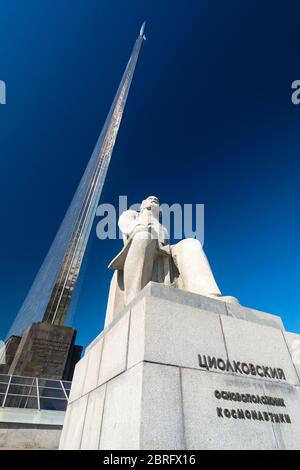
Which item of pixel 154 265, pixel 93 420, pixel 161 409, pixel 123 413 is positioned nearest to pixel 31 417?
pixel 93 420

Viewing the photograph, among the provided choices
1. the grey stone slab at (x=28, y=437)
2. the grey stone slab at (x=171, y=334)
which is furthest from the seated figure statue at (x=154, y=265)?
the grey stone slab at (x=28, y=437)

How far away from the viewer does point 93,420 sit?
332 centimetres

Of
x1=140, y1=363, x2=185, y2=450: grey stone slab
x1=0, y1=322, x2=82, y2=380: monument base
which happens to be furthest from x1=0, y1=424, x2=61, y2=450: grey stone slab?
x1=0, y1=322, x2=82, y2=380: monument base

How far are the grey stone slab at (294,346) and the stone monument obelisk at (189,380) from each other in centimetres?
2

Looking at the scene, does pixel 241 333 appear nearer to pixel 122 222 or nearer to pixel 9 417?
pixel 122 222

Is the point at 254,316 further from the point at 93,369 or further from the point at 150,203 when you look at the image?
the point at 150,203

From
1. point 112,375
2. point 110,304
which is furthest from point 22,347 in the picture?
point 112,375

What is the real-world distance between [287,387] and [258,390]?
614mm

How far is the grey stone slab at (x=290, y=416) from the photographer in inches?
114

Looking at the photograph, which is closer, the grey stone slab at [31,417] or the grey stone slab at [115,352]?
the grey stone slab at [115,352]

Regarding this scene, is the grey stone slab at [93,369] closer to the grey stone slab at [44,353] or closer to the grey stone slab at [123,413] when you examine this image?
the grey stone slab at [123,413]

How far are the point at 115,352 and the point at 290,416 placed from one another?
7.35 feet

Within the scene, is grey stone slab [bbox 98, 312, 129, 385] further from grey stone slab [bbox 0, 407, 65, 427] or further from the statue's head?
grey stone slab [bbox 0, 407, 65, 427]

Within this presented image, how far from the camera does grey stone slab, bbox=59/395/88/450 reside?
3667 millimetres
